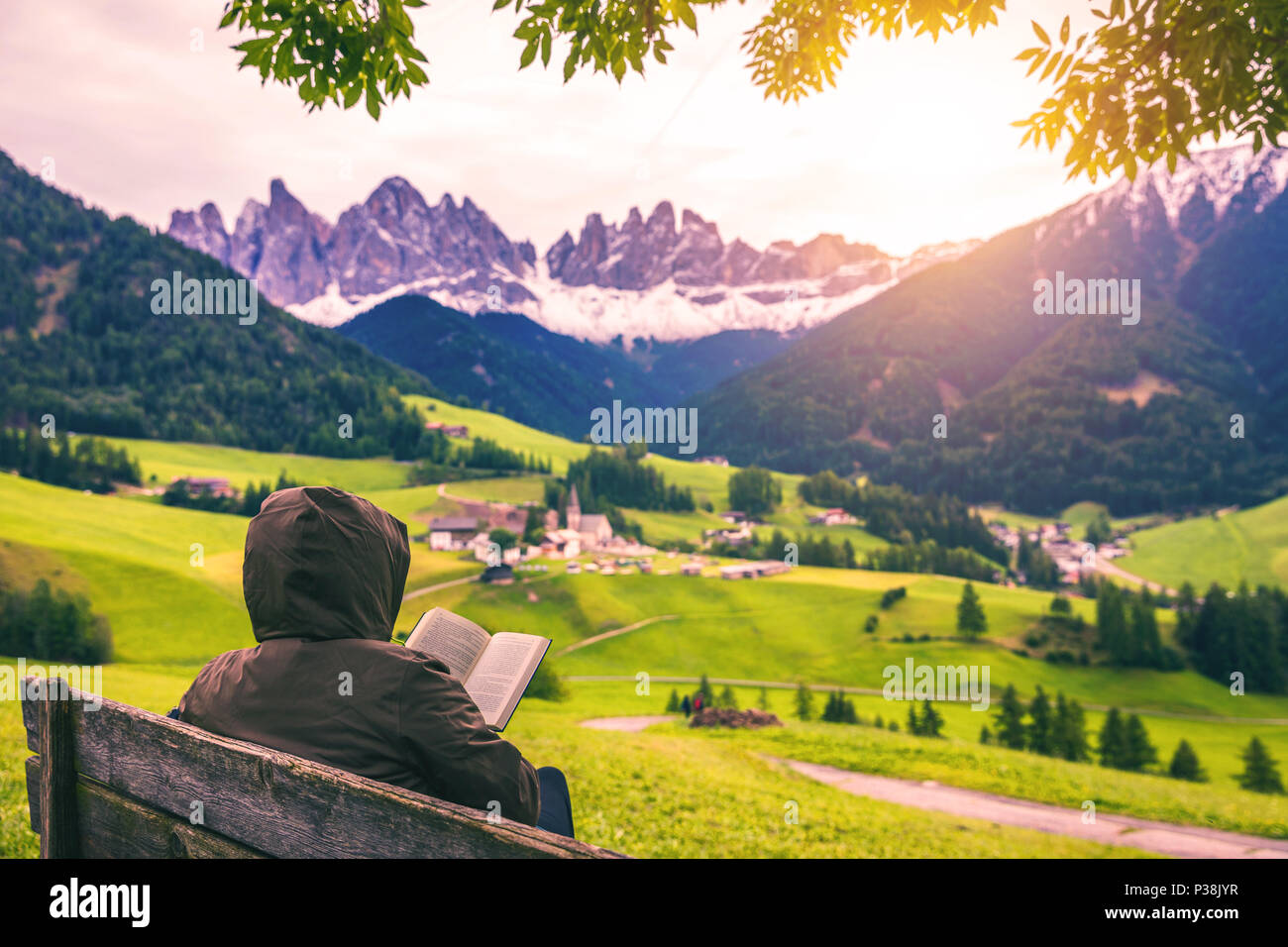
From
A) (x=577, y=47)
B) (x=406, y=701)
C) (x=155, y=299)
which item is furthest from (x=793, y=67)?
(x=155, y=299)

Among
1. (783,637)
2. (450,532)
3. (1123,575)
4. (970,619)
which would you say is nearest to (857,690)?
(783,637)

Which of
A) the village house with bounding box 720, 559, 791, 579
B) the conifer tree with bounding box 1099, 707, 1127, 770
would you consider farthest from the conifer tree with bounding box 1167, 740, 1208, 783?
the village house with bounding box 720, 559, 791, 579

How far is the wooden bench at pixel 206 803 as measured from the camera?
214 cm

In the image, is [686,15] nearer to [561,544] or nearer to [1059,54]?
[1059,54]

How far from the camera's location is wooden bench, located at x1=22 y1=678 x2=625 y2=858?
2143 mm

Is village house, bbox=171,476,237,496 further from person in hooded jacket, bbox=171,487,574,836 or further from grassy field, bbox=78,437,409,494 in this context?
person in hooded jacket, bbox=171,487,574,836

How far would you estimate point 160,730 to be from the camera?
8.71ft

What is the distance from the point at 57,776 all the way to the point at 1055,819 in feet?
62.5

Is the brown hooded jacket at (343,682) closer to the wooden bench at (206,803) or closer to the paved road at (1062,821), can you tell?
the wooden bench at (206,803)

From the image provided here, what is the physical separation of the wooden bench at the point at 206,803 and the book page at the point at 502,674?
4.08 feet

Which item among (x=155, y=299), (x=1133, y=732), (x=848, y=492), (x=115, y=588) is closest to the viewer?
(x=1133, y=732)

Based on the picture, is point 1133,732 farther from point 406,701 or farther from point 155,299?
point 155,299

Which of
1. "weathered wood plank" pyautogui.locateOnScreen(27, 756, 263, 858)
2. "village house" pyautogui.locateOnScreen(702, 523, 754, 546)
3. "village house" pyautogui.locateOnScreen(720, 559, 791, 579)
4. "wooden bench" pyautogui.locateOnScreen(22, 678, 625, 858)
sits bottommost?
"village house" pyautogui.locateOnScreen(720, 559, 791, 579)

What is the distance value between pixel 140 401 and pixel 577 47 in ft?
617
